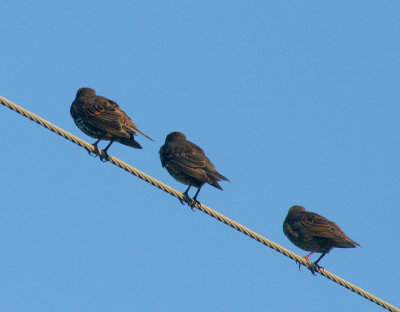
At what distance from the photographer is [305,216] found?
15.3 m

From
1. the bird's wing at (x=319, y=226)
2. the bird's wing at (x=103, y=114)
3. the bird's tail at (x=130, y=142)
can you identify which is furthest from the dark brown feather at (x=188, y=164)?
the bird's wing at (x=319, y=226)

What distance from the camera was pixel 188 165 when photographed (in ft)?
43.9

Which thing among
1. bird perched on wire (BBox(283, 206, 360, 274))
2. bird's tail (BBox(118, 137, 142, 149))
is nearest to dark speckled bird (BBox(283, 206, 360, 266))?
bird perched on wire (BBox(283, 206, 360, 274))

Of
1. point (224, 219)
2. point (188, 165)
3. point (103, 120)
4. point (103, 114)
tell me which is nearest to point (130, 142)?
point (103, 120)

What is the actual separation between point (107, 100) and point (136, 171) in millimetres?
3912

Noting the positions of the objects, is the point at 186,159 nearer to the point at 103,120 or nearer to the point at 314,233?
the point at 103,120

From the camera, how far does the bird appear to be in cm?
1294

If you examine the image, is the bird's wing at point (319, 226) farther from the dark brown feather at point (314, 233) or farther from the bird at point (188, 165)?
the bird at point (188, 165)

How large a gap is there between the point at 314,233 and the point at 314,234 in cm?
3

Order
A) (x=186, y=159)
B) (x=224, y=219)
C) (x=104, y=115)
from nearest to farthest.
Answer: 1. (x=224, y=219)
2. (x=104, y=115)
3. (x=186, y=159)

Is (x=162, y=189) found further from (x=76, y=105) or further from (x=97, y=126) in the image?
(x=76, y=105)

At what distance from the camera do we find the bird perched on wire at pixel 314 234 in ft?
46.0

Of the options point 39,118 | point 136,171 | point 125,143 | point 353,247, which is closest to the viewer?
point 39,118

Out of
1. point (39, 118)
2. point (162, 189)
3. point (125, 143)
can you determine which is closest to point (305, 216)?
point (125, 143)
